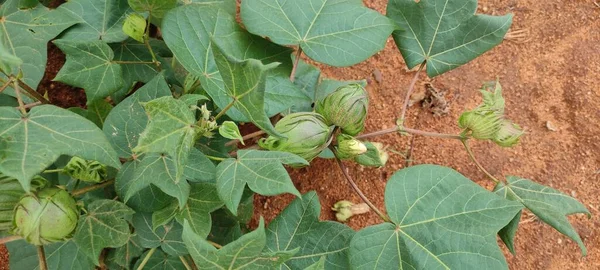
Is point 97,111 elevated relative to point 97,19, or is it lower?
lower

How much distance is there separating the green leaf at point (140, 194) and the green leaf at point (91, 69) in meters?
0.23

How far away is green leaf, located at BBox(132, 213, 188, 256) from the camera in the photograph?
133 centimetres

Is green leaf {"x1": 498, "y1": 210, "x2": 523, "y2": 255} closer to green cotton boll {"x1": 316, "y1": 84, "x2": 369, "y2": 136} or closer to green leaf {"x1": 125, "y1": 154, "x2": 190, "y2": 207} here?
green cotton boll {"x1": 316, "y1": 84, "x2": 369, "y2": 136}

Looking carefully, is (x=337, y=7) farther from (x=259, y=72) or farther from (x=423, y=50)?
(x=259, y=72)

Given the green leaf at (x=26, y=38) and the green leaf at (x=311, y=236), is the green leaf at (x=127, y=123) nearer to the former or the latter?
the green leaf at (x=26, y=38)

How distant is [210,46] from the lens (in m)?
1.32

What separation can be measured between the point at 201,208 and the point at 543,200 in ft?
2.65

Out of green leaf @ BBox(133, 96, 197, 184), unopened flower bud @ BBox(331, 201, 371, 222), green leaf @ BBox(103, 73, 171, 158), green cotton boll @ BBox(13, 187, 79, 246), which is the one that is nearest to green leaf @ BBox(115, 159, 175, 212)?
green leaf @ BBox(103, 73, 171, 158)

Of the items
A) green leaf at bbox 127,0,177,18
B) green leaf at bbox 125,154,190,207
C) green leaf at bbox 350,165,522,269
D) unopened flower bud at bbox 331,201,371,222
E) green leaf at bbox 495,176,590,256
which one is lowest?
unopened flower bud at bbox 331,201,371,222

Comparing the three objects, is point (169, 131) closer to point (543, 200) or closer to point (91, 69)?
point (91, 69)

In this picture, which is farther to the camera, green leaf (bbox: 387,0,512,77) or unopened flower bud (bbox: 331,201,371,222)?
unopened flower bud (bbox: 331,201,371,222)

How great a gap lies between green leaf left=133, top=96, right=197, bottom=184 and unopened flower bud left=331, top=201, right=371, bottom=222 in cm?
78

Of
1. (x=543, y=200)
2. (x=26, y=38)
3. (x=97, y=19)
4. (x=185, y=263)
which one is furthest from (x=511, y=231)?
(x=26, y=38)

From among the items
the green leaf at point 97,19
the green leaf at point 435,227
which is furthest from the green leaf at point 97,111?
the green leaf at point 435,227
